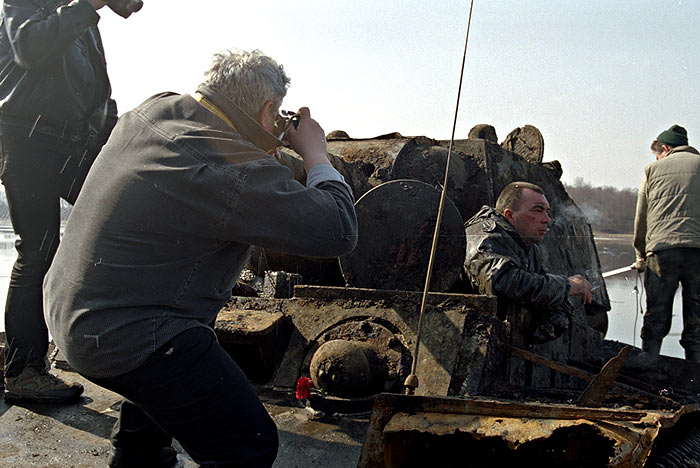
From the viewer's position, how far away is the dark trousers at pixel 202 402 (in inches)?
84.0

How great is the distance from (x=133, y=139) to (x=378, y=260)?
7.89 ft

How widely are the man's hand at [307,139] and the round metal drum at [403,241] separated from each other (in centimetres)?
181

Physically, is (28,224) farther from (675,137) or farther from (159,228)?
(675,137)

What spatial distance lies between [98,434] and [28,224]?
1075 mm

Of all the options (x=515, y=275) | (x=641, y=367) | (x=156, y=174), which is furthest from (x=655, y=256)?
(x=156, y=174)

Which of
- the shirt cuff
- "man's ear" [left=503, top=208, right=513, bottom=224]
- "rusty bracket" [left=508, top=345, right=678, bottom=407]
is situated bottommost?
"rusty bracket" [left=508, top=345, right=678, bottom=407]

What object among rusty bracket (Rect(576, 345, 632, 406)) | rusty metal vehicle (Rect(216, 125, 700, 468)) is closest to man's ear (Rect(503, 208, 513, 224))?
rusty metal vehicle (Rect(216, 125, 700, 468))

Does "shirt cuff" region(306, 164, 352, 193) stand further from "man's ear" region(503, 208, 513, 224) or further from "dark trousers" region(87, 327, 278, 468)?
"man's ear" region(503, 208, 513, 224)

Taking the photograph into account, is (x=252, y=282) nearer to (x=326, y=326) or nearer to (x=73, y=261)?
(x=326, y=326)

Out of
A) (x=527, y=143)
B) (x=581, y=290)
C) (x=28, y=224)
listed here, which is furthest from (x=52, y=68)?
(x=527, y=143)

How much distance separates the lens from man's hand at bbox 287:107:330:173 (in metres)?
2.55

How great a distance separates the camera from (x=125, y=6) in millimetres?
3316

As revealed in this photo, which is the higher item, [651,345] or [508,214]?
[508,214]

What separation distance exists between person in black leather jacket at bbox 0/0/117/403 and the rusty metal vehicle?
3.10 feet
